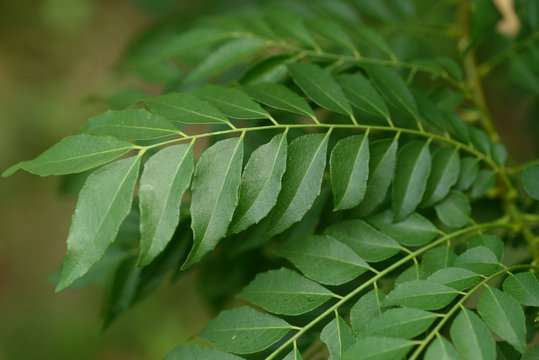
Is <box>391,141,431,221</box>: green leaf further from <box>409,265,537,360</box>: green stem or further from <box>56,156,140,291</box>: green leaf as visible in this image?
<box>56,156,140,291</box>: green leaf

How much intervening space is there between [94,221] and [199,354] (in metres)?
0.23

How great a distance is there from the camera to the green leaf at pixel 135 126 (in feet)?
2.27

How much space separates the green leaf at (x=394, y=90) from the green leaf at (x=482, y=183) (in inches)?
6.8

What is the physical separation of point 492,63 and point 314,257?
27.1 inches

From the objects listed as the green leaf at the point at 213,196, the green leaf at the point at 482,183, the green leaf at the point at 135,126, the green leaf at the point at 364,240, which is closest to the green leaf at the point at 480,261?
the green leaf at the point at 364,240

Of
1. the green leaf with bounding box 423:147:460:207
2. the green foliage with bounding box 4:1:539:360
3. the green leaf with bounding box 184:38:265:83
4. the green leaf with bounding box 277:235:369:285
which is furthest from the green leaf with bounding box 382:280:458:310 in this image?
the green leaf with bounding box 184:38:265:83

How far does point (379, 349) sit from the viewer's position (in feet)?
1.95

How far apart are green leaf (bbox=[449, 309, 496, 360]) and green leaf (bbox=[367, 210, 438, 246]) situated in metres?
0.19

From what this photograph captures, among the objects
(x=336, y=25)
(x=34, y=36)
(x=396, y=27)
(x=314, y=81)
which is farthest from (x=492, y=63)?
(x=34, y=36)

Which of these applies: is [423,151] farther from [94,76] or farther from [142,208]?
[94,76]

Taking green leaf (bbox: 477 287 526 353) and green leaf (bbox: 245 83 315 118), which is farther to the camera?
green leaf (bbox: 245 83 315 118)

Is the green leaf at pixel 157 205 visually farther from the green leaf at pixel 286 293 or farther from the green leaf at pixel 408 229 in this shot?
the green leaf at pixel 408 229

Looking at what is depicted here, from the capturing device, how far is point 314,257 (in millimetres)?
788

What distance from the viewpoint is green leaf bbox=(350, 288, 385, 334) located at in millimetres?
702
